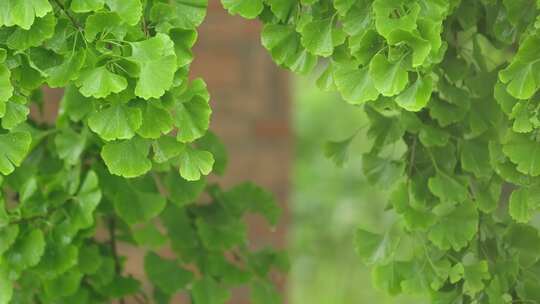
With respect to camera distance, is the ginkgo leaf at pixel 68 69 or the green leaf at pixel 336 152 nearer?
the ginkgo leaf at pixel 68 69

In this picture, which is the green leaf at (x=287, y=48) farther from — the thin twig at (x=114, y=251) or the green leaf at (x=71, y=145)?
the thin twig at (x=114, y=251)

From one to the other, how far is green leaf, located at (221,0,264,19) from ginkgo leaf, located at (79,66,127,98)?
11cm

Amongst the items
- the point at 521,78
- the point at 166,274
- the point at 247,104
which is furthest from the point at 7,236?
the point at 247,104

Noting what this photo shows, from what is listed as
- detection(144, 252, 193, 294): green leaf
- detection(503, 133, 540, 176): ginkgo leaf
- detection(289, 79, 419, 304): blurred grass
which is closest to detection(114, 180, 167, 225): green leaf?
detection(144, 252, 193, 294): green leaf

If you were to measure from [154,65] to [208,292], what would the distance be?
433 millimetres

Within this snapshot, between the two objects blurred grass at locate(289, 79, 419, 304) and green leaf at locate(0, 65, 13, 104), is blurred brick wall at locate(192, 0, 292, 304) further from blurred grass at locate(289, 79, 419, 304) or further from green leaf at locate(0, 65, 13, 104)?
blurred grass at locate(289, 79, 419, 304)

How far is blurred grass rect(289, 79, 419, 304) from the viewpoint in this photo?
14.0 ft

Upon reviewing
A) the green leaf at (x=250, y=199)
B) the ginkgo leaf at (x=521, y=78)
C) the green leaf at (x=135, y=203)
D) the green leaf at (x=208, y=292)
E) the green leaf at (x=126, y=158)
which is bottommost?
the green leaf at (x=208, y=292)

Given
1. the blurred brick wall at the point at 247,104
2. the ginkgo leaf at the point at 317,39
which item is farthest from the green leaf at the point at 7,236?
the blurred brick wall at the point at 247,104

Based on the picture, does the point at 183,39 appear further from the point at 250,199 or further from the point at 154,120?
the point at 250,199

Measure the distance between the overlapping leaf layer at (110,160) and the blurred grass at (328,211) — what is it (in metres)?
3.04

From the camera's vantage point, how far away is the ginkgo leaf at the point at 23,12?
661 millimetres

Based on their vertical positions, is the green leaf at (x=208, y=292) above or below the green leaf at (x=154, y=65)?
below

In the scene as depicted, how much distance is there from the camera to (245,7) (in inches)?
29.2
